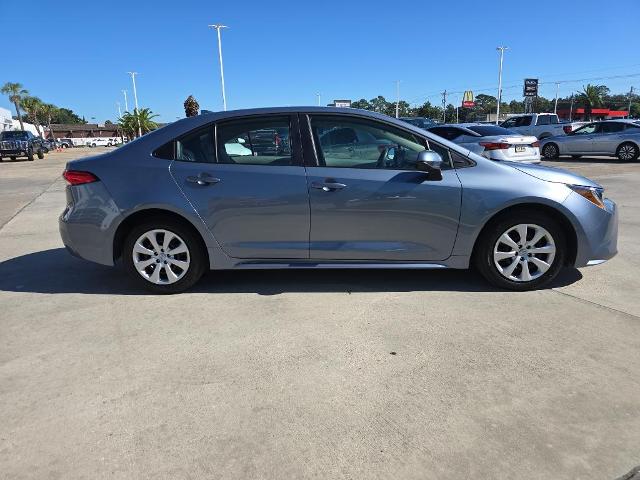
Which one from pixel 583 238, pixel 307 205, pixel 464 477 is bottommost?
pixel 464 477

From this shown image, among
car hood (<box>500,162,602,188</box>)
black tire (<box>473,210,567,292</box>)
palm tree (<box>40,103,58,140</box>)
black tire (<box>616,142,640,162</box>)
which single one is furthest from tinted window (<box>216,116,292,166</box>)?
palm tree (<box>40,103,58,140</box>)

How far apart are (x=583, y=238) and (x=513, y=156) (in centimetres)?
716

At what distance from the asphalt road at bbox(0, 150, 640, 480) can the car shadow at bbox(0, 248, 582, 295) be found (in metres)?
0.03

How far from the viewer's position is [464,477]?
6.88ft

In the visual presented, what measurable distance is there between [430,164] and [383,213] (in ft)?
1.78

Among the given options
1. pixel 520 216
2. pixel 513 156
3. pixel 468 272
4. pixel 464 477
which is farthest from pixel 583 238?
pixel 513 156

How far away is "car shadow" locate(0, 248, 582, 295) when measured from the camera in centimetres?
435

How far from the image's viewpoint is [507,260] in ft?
13.7

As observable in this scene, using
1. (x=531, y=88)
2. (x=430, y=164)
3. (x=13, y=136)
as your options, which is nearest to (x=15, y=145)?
(x=13, y=136)

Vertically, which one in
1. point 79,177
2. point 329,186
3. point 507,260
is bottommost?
point 507,260

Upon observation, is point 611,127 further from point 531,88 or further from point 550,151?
point 531,88

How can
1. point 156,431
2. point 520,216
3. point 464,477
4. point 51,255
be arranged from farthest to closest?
point 51,255 → point 520,216 → point 156,431 → point 464,477

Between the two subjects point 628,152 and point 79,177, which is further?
point 628,152

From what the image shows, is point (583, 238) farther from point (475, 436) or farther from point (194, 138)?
point (194, 138)
